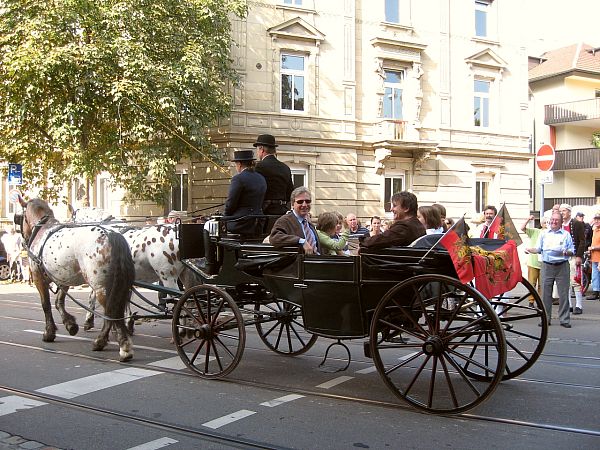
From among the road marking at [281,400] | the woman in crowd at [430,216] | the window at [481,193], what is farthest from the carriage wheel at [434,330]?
the window at [481,193]

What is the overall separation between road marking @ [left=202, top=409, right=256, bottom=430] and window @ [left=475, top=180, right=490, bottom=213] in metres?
24.5

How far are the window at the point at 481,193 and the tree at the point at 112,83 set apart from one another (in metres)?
12.9

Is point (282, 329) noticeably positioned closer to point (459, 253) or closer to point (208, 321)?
point (208, 321)

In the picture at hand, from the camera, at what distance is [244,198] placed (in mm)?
7246

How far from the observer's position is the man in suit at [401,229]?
565 centimetres

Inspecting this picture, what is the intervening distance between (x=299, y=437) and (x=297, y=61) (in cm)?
2104

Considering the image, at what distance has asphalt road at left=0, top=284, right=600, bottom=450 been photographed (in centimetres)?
471

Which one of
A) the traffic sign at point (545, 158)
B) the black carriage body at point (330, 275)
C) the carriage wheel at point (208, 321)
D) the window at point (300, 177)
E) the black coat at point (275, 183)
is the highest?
the window at point (300, 177)

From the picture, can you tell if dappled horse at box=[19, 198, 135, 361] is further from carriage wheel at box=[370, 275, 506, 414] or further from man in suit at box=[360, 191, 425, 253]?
carriage wheel at box=[370, 275, 506, 414]

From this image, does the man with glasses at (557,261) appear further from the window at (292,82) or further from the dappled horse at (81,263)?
the window at (292,82)

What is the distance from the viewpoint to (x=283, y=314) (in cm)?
666

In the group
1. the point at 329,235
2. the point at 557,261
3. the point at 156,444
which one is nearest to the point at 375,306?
the point at 329,235

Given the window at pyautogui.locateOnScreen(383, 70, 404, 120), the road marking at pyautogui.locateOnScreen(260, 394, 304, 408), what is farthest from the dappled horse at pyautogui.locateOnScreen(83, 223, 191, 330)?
the window at pyautogui.locateOnScreen(383, 70, 404, 120)

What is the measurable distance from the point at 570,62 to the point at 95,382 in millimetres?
40135
